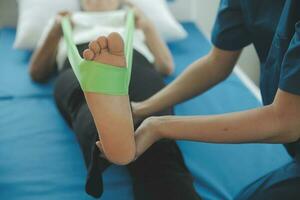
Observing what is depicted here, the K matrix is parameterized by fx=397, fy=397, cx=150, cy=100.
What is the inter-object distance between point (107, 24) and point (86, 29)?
97mm

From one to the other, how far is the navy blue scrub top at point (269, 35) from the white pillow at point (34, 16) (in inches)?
43.3

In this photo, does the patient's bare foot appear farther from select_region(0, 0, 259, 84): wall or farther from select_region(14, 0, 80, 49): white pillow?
select_region(0, 0, 259, 84): wall

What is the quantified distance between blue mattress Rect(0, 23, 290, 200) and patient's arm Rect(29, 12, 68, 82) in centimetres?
5

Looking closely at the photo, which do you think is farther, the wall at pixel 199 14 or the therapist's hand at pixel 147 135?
the wall at pixel 199 14

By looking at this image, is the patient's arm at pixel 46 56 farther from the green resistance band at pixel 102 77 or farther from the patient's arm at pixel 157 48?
the green resistance band at pixel 102 77

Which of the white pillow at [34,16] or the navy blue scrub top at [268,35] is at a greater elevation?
the navy blue scrub top at [268,35]

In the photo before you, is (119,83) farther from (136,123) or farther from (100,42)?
(136,123)

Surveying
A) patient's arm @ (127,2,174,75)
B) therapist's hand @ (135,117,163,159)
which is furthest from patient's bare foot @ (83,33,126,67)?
patient's arm @ (127,2,174,75)

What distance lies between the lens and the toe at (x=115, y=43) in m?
0.77

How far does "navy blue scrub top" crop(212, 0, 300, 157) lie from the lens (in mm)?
737

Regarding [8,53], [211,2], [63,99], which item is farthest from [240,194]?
[211,2]

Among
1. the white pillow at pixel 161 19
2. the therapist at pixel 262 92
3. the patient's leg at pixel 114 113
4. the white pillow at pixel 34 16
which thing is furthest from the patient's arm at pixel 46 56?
the patient's leg at pixel 114 113

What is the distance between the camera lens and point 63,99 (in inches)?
53.7

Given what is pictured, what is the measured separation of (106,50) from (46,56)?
0.93m
